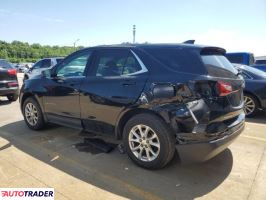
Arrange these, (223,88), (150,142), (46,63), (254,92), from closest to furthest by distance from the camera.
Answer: (223,88)
(150,142)
(254,92)
(46,63)

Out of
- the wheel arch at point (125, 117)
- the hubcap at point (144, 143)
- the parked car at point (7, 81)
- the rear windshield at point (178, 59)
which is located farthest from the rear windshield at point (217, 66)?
the parked car at point (7, 81)

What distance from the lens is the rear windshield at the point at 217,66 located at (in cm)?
337

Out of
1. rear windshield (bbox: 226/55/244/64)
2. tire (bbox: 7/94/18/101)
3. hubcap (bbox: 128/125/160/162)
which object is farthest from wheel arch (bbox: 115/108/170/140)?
rear windshield (bbox: 226/55/244/64)

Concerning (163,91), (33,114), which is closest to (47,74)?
(33,114)

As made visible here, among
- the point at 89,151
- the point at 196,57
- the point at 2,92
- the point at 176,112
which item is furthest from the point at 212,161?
the point at 2,92

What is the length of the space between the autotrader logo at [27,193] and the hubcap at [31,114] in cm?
242

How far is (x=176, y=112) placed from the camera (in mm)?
3258

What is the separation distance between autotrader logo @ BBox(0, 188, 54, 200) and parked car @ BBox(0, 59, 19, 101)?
624 centimetres

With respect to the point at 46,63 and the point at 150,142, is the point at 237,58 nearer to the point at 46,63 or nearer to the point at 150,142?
the point at 46,63

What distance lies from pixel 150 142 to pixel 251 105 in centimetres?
422

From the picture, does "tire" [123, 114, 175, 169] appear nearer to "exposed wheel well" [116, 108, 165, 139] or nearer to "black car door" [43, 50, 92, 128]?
"exposed wheel well" [116, 108, 165, 139]

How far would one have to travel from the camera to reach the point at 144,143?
3.61 meters

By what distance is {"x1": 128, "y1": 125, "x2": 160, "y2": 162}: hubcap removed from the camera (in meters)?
3.53

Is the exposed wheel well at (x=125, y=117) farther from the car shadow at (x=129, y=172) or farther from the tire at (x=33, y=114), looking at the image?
the tire at (x=33, y=114)
